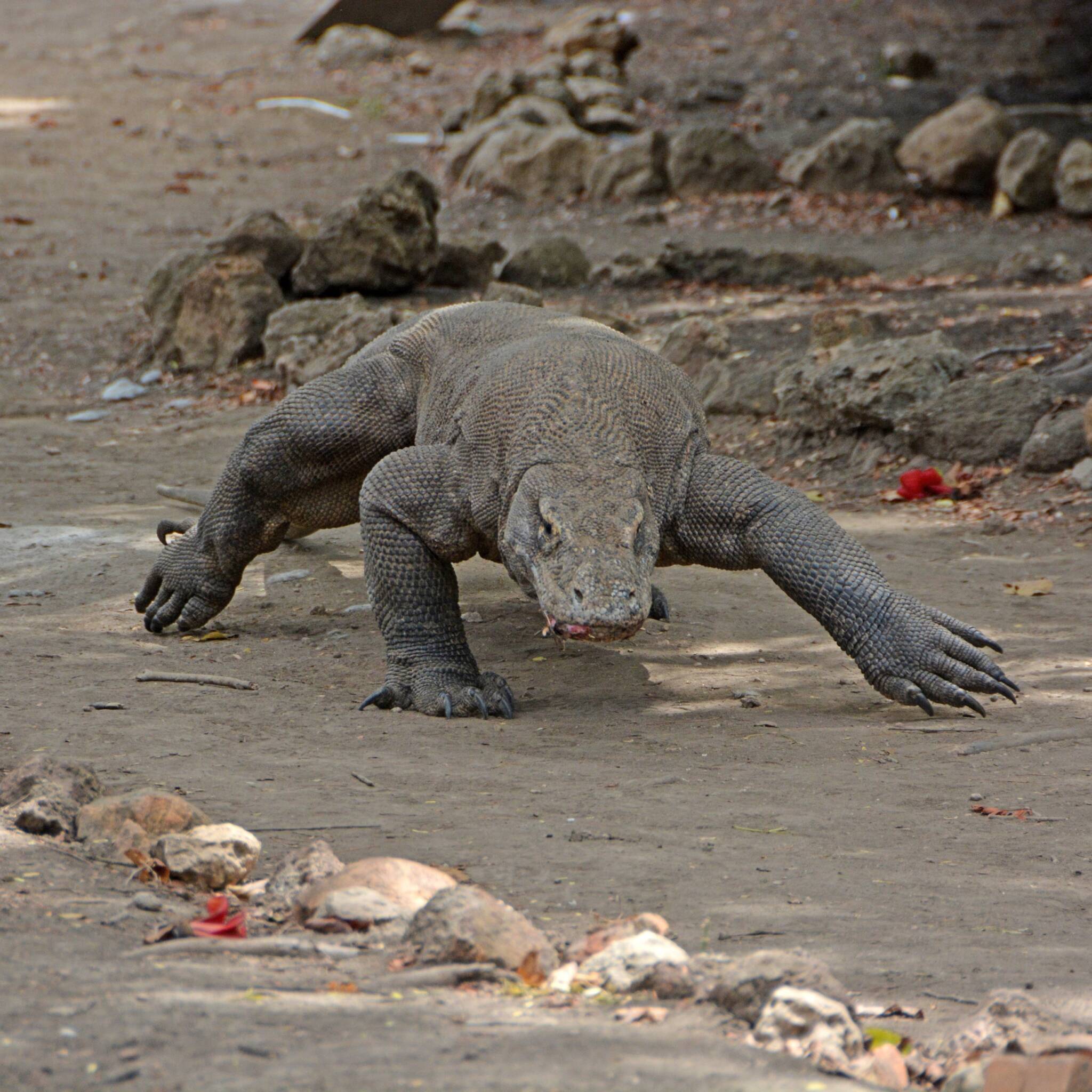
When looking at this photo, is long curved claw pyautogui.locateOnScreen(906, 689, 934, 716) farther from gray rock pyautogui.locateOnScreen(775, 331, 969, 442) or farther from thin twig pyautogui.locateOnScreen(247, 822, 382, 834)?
gray rock pyautogui.locateOnScreen(775, 331, 969, 442)

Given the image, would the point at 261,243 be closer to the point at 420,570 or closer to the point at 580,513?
the point at 420,570

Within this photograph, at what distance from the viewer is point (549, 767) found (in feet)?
11.2

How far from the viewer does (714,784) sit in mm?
3316

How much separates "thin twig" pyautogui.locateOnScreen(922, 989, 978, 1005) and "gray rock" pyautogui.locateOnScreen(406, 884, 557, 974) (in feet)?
1.87

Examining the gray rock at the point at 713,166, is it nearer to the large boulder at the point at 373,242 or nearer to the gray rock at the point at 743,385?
the large boulder at the point at 373,242

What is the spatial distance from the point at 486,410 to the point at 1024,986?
238 cm

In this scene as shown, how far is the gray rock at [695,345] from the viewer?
809 centimetres

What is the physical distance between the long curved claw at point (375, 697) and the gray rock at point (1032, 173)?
30.9 ft

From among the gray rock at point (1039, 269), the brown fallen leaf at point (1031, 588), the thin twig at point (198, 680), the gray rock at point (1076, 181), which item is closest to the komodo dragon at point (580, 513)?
the thin twig at point (198, 680)

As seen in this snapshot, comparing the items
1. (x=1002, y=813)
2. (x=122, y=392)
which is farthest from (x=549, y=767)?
Answer: (x=122, y=392)

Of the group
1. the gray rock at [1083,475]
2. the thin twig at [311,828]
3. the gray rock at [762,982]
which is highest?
the gray rock at [762,982]

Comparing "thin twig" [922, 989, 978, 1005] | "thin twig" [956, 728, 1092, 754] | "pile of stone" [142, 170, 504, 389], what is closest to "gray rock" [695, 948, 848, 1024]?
"thin twig" [922, 989, 978, 1005]

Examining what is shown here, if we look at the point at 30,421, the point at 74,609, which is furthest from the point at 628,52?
the point at 74,609

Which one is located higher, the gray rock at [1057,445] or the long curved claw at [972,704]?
the gray rock at [1057,445]
